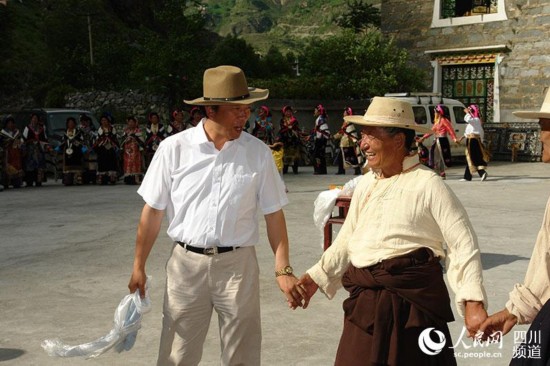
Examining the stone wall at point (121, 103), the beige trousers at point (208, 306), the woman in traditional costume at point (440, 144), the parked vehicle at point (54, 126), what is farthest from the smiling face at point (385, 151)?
the stone wall at point (121, 103)

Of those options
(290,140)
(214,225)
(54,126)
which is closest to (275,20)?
(290,140)

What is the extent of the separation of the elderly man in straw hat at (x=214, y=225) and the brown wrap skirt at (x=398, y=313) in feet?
1.58

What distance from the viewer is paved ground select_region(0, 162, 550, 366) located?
6.24 m

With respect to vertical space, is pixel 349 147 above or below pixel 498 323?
below

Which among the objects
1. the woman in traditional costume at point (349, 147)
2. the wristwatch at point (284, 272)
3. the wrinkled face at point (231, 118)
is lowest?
the woman in traditional costume at point (349, 147)

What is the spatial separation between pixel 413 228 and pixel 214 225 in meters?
1.04

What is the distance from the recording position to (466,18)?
28828 millimetres

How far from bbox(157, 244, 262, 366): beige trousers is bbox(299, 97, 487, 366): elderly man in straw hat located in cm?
57

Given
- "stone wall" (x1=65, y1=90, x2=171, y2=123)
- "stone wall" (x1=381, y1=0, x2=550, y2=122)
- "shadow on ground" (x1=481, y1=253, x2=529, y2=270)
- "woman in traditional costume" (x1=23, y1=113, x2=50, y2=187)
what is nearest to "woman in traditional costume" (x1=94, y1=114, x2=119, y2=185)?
"woman in traditional costume" (x1=23, y1=113, x2=50, y2=187)

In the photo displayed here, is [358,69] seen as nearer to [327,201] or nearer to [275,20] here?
[327,201]

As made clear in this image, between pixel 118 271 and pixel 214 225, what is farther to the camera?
pixel 118 271

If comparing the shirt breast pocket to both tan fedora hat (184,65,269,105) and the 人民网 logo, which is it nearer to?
tan fedora hat (184,65,269,105)

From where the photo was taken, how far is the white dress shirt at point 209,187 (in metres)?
4.43

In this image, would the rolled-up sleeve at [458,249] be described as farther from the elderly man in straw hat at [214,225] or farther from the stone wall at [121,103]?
the stone wall at [121,103]
